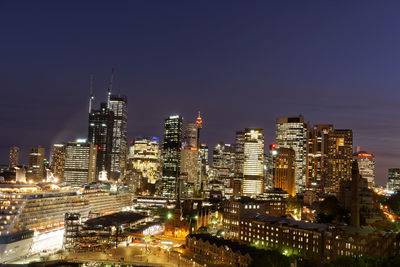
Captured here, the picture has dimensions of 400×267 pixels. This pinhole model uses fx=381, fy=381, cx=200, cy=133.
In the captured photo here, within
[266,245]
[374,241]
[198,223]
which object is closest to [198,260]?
[266,245]

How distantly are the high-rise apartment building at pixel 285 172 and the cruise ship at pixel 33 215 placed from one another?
101 metres

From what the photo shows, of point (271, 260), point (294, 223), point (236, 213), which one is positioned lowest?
point (271, 260)

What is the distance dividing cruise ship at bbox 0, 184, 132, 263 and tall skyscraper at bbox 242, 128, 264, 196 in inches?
4142

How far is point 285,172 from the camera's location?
17012 centimetres

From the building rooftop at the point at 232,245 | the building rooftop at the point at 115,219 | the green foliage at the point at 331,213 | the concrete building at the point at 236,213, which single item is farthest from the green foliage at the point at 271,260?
the green foliage at the point at 331,213

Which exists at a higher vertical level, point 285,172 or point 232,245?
Result: point 285,172

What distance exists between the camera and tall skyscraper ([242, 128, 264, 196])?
598 feet

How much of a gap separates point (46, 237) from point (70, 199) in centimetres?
1464

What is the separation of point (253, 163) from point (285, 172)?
21198 millimetres

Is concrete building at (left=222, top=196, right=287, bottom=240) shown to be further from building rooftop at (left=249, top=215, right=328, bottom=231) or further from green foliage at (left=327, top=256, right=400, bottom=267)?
green foliage at (left=327, top=256, right=400, bottom=267)

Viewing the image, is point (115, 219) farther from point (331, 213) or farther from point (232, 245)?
point (331, 213)

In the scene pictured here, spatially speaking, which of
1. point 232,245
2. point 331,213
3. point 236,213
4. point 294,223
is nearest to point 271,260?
point 232,245

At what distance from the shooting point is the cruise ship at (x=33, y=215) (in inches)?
2250

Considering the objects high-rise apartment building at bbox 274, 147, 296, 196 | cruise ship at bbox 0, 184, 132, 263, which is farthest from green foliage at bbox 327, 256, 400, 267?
high-rise apartment building at bbox 274, 147, 296, 196
